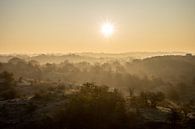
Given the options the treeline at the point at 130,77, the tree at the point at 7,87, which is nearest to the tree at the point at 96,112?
the tree at the point at 7,87

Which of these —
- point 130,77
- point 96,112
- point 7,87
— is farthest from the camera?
point 130,77

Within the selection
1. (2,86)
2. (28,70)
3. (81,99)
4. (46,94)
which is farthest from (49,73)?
(81,99)

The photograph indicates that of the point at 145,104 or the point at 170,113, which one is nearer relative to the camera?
the point at 170,113

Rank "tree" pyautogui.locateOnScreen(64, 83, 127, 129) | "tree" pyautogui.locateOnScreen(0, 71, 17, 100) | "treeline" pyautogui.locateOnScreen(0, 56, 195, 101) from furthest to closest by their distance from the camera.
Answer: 1. "treeline" pyautogui.locateOnScreen(0, 56, 195, 101)
2. "tree" pyautogui.locateOnScreen(0, 71, 17, 100)
3. "tree" pyautogui.locateOnScreen(64, 83, 127, 129)

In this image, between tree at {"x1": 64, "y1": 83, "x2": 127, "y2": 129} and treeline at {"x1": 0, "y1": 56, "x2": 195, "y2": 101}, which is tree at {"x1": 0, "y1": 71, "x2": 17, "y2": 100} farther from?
tree at {"x1": 64, "y1": 83, "x2": 127, "y2": 129}

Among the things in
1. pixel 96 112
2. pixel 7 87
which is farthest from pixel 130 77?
pixel 96 112

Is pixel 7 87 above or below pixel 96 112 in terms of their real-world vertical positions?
above

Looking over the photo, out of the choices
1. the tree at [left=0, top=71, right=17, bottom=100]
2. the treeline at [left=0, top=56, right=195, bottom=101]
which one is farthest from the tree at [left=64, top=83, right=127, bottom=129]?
the treeline at [left=0, top=56, right=195, bottom=101]

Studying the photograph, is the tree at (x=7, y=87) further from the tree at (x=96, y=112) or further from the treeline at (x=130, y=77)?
the tree at (x=96, y=112)

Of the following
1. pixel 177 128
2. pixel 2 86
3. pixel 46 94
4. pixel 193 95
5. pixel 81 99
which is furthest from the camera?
pixel 193 95

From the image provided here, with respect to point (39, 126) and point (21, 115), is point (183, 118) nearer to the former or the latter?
point (39, 126)

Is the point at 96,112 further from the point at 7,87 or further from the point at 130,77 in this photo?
the point at 130,77
